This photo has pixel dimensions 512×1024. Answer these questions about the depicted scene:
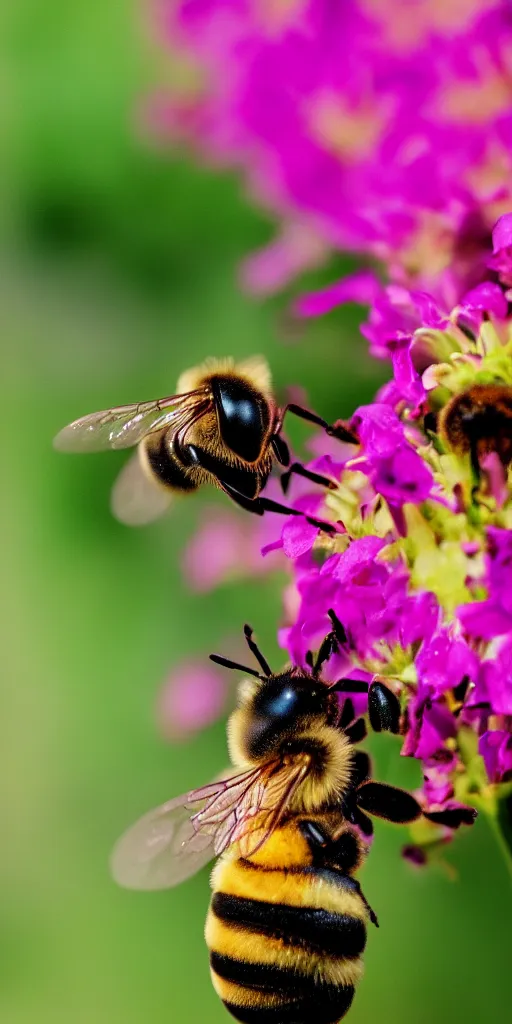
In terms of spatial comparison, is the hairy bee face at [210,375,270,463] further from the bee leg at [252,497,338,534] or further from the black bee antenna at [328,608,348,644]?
the black bee antenna at [328,608,348,644]

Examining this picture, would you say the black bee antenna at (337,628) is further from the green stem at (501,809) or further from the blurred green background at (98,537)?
the blurred green background at (98,537)

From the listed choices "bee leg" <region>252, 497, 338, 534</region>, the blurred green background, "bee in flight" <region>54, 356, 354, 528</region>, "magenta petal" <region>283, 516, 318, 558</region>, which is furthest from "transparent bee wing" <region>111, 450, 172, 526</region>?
the blurred green background

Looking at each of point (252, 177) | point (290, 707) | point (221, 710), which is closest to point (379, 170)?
point (252, 177)

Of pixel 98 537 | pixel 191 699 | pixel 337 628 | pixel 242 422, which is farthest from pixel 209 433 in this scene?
pixel 98 537

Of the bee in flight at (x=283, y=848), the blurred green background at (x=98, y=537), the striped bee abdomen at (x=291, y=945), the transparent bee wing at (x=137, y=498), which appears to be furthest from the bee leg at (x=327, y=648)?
the blurred green background at (x=98, y=537)

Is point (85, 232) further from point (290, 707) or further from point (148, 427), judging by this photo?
point (290, 707)
